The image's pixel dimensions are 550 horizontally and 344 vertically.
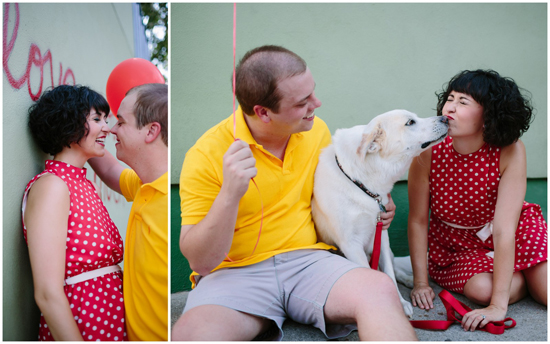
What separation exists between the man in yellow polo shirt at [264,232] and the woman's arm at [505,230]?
24.0 inches

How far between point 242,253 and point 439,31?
82.3 inches

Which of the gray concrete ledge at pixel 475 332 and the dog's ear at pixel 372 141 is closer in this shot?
the gray concrete ledge at pixel 475 332

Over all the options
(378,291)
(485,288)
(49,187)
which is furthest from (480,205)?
(49,187)

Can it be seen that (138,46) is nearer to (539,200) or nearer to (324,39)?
(324,39)

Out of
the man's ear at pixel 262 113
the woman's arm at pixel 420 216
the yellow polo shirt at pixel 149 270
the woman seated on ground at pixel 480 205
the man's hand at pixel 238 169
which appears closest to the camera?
the man's hand at pixel 238 169

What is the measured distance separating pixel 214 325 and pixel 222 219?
1.15 feet

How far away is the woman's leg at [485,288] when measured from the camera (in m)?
1.77

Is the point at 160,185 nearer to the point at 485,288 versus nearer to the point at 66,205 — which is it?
the point at 66,205

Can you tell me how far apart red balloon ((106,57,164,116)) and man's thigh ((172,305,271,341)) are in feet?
3.35

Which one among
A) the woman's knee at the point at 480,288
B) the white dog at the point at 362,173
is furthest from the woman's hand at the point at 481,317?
the white dog at the point at 362,173

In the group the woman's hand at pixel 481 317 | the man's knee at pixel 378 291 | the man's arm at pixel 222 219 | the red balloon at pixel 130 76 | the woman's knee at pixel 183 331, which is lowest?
the woman's hand at pixel 481 317

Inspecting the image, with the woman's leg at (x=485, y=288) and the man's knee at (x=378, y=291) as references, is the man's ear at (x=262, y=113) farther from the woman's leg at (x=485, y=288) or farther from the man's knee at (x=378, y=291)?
the woman's leg at (x=485, y=288)

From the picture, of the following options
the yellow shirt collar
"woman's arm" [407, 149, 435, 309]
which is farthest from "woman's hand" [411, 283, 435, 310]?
the yellow shirt collar

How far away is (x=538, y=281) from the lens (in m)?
1.83
